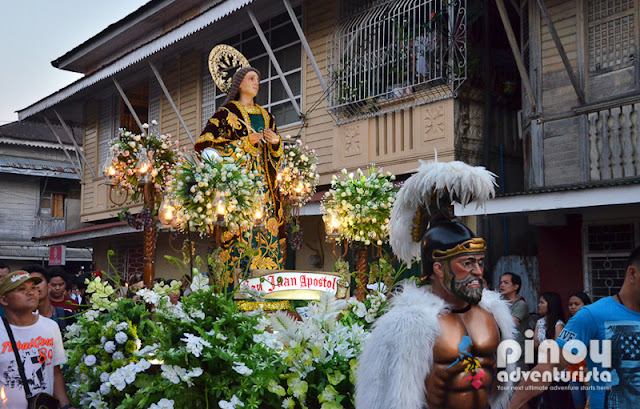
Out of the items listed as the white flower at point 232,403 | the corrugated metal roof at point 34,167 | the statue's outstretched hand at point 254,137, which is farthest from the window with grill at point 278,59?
the corrugated metal roof at point 34,167

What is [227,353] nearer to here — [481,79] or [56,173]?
[481,79]

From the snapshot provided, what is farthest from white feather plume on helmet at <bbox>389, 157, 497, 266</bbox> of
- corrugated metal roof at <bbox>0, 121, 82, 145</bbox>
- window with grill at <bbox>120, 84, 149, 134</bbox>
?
corrugated metal roof at <bbox>0, 121, 82, 145</bbox>

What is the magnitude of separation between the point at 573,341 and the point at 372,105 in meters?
8.96

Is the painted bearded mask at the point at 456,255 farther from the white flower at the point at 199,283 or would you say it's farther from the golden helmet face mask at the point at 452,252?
the white flower at the point at 199,283

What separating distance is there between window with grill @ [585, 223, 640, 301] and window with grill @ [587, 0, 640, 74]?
234 centimetres

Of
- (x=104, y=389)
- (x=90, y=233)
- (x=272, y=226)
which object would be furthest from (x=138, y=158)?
(x=90, y=233)

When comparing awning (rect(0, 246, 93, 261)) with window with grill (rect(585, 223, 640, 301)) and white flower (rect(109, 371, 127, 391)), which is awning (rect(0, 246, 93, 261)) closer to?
window with grill (rect(585, 223, 640, 301))

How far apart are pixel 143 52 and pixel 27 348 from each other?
39.2 feet

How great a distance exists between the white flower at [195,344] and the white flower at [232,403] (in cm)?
33

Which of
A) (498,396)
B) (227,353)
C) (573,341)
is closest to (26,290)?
(227,353)

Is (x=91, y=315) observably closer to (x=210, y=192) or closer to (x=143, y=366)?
(x=143, y=366)

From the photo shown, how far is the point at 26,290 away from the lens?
4.97 metres

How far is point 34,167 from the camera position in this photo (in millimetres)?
28578

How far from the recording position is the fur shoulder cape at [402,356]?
3289 mm
